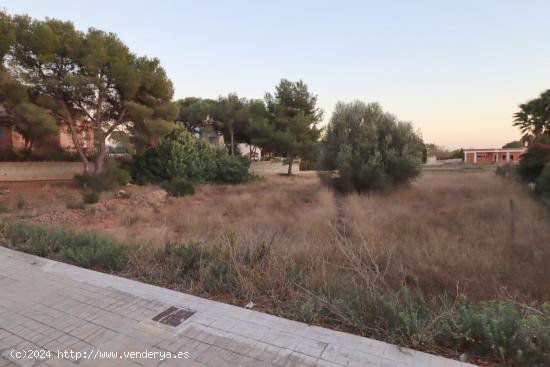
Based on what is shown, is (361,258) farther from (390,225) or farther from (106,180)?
(106,180)

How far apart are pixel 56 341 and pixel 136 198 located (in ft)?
39.5

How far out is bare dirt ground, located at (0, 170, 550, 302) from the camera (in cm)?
416

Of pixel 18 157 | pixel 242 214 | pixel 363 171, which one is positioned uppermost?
pixel 18 157

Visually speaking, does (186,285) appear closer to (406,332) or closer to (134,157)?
(406,332)

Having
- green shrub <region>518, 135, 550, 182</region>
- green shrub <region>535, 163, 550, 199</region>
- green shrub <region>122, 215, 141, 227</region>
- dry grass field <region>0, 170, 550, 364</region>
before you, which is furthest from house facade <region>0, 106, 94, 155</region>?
green shrub <region>518, 135, 550, 182</region>

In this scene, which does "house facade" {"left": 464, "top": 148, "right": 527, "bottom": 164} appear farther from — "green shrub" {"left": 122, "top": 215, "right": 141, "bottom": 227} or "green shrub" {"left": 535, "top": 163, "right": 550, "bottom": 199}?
"green shrub" {"left": 122, "top": 215, "right": 141, "bottom": 227}

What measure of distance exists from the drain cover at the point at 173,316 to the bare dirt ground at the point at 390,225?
1325mm

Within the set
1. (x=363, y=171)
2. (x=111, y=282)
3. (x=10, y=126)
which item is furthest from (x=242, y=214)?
(x=10, y=126)

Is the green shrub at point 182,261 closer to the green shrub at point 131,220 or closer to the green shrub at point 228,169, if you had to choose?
the green shrub at point 131,220

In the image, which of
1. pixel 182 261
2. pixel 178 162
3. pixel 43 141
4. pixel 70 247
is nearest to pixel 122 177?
pixel 178 162

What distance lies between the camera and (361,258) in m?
4.32

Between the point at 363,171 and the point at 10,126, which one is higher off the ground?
the point at 10,126

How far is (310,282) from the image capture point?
309 centimetres

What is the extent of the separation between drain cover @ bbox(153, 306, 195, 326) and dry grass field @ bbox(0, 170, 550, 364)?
40cm
